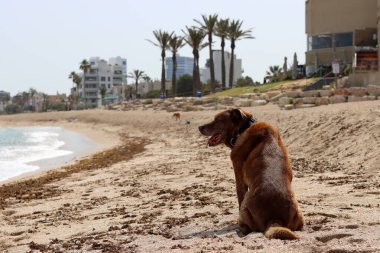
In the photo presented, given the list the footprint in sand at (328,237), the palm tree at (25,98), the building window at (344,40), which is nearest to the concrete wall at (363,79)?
the building window at (344,40)

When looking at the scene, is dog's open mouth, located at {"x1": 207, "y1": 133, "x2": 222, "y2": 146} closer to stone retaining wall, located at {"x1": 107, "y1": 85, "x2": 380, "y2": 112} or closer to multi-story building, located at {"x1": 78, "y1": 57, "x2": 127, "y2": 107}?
stone retaining wall, located at {"x1": 107, "y1": 85, "x2": 380, "y2": 112}

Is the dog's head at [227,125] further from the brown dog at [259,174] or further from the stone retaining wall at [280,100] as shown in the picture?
the stone retaining wall at [280,100]

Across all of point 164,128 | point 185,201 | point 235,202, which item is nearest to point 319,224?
point 235,202

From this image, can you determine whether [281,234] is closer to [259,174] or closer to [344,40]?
[259,174]

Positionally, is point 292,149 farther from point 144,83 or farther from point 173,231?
point 144,83

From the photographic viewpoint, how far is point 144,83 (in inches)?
6142

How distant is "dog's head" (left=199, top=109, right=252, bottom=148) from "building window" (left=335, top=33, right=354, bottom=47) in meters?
46.5

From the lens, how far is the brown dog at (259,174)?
5.35 metres

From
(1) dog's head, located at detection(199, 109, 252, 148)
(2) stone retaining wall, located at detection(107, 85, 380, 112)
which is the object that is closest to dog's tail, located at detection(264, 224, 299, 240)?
(1) dog's head, located at detection(199, 109, 252, 148)

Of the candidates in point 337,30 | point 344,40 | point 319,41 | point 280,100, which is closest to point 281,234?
point 280,100

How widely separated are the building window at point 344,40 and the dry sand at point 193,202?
113ft

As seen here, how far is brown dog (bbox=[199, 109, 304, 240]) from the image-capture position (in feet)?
17.6

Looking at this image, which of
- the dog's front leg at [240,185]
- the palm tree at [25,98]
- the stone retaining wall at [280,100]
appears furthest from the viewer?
the palm tree at [25,98]

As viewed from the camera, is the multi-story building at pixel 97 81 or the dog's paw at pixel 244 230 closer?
the dog's paw at pixel 244 230
